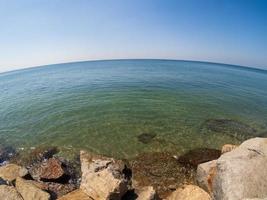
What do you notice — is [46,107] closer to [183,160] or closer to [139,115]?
[139,115]

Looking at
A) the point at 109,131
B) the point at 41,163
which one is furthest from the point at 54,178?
the point at 109,131

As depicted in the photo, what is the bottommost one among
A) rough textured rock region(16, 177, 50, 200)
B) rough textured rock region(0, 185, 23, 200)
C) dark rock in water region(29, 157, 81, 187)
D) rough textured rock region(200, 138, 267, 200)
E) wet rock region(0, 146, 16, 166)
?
wet rock region(0, 146, 16, 166)

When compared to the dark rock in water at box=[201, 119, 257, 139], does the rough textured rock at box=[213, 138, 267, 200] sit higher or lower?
higher

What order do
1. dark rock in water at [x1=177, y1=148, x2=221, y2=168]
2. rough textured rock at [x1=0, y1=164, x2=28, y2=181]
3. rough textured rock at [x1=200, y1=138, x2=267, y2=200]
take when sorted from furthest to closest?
dark rock in water at [x1=177, y1=148, x2=221, y2=168], rough textured rock at [x1=0, y1=164, x2=28, y2=181], rough textured rock at [x1=200, y1=138, x2=267, y2=200]

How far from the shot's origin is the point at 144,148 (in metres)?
15.2

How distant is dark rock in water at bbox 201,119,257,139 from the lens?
18172 millimetres

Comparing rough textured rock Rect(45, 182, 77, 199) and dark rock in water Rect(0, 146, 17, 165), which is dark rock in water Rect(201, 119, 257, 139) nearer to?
rough textured rock Rect(45, 182, 77, 199)

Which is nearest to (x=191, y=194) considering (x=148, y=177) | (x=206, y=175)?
(x=206, y=175)

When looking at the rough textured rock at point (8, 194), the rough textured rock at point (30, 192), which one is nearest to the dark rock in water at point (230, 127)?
the rough textured rock at point (30, 192)

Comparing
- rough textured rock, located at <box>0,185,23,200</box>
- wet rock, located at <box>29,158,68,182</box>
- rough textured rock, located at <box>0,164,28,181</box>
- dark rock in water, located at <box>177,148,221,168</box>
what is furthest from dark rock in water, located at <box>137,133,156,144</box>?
rough textured rock, located at <box>0,185,23,200</box>

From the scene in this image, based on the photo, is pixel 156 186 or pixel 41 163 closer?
pixel 156 186

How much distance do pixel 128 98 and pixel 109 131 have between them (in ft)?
38.8

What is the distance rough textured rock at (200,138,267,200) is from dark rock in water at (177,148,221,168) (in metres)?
4.87

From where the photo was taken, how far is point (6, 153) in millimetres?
15719
